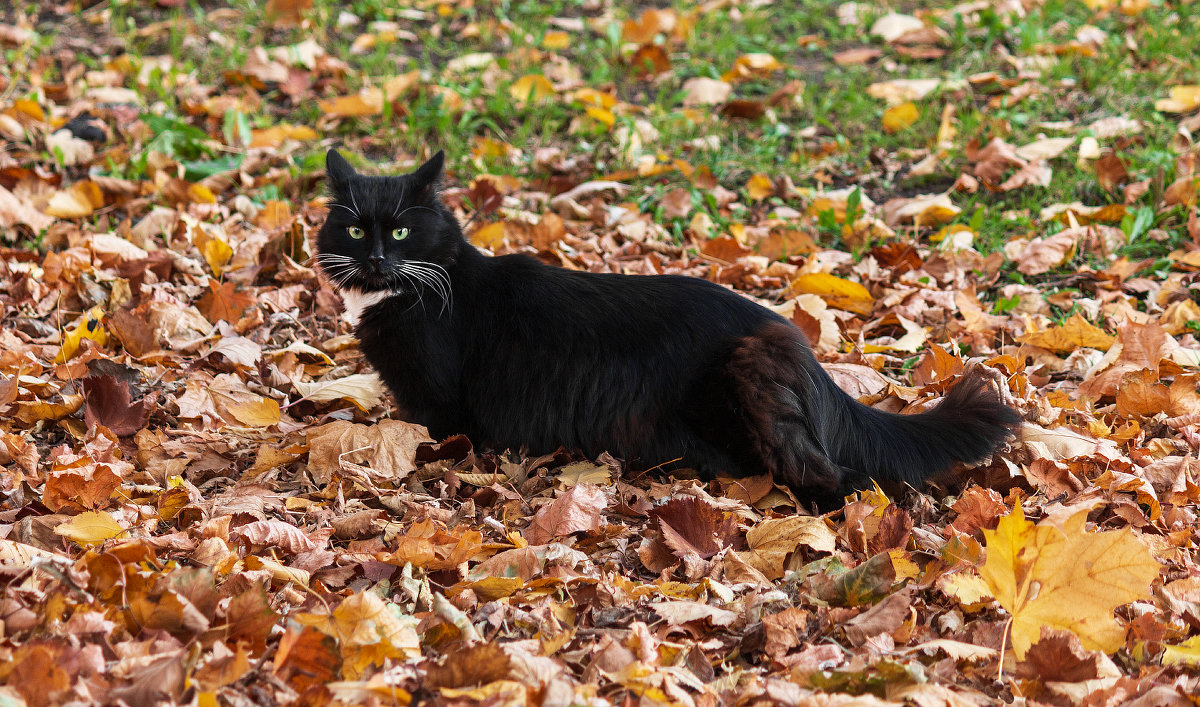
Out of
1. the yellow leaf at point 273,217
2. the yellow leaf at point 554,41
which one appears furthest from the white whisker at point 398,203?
the yellow leaf at point 554,41

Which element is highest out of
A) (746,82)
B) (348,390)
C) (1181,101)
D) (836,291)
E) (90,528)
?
(1181,101)

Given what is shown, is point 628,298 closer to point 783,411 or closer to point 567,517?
point 783,411

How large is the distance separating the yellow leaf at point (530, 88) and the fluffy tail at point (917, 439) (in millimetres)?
3216

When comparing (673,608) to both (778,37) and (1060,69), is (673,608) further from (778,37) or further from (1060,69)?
(778,37)

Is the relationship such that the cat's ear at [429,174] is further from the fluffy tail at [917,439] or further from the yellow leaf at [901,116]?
the yellow leaf at [901,116]

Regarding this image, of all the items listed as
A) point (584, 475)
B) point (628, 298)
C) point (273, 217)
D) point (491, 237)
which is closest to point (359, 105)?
point (273, 217)

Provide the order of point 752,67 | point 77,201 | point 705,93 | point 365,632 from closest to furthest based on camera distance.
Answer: point 365,632
point 77,201
point 705,93
point 752,67

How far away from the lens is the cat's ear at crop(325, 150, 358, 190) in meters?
3.15

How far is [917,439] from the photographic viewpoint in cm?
273

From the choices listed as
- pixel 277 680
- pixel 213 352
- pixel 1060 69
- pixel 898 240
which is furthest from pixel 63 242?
pixel 1060 69

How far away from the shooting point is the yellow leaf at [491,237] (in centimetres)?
421

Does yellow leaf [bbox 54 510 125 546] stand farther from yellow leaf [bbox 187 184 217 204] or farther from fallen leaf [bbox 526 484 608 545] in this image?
yellow leaf [bbox 187 184 217 204]

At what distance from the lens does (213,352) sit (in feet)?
11.1

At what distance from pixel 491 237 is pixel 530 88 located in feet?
5.07
